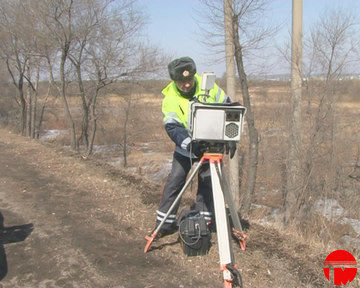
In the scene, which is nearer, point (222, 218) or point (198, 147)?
point (222, 218)

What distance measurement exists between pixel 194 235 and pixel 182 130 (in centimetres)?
101

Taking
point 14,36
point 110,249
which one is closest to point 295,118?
point 110,249

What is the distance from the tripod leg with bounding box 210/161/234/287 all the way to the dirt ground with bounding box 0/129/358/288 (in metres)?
0.44

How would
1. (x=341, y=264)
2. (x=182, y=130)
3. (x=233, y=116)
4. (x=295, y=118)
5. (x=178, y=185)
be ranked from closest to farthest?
(x=341, y=264) < (x=233, y=116) < (x=182, y=130) < (x=178, y=185) < (x=295, y=118)

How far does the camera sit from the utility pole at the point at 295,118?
27.6ft

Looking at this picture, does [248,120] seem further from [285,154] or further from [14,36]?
[14,36]

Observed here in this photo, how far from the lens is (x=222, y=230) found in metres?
2.62

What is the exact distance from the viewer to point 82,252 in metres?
3.38

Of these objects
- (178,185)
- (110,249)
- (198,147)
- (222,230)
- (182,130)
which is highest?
(182,130)

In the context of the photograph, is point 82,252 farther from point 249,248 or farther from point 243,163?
point 243,163

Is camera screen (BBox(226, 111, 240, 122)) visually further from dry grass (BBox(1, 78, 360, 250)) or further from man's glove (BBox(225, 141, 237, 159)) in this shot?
dry grass (BBox(1, 78, 360, 250))

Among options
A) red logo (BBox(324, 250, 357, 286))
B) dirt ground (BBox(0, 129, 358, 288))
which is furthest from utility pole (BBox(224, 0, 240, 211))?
red logo (BBox(324, 250, 357, 286))

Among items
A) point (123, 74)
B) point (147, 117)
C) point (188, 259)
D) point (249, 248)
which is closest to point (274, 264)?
point (249, 248)

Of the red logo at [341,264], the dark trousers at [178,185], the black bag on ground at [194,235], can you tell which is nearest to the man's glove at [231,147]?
the dark trousers at [178,185]
